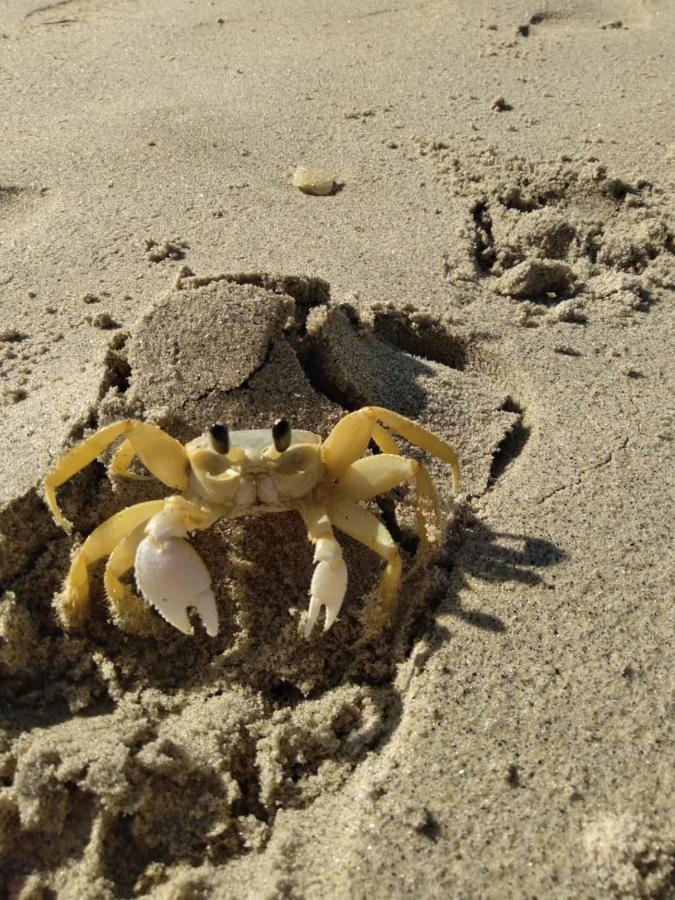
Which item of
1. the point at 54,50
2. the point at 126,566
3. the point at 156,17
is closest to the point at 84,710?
the point at 126,566

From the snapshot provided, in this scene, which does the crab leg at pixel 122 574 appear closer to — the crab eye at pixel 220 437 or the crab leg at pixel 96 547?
the crab leg at pixel 96 547

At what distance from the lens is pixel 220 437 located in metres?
2.15

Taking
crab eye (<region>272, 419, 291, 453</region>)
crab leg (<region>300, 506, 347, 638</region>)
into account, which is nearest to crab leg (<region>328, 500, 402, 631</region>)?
crab leg (<region>300, 506, 347, 638</region>)

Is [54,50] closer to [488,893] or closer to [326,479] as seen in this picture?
[326,479]

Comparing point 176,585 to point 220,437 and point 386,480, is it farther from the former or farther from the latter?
point 386,480

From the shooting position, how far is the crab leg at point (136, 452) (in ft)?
7.17

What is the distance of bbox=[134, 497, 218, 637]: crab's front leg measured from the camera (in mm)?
2033

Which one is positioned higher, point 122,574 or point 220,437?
point 220,437

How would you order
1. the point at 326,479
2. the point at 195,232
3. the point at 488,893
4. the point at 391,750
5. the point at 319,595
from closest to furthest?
the point at 488,893
the point at 391,750
the point at 319,595
the point at 326,479
the point at 195,232

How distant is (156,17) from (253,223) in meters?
2.58

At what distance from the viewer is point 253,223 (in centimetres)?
360

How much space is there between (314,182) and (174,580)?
2356 millimetres

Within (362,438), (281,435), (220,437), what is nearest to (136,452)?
(220,437)

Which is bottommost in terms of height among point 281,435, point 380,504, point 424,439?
point 380,504
